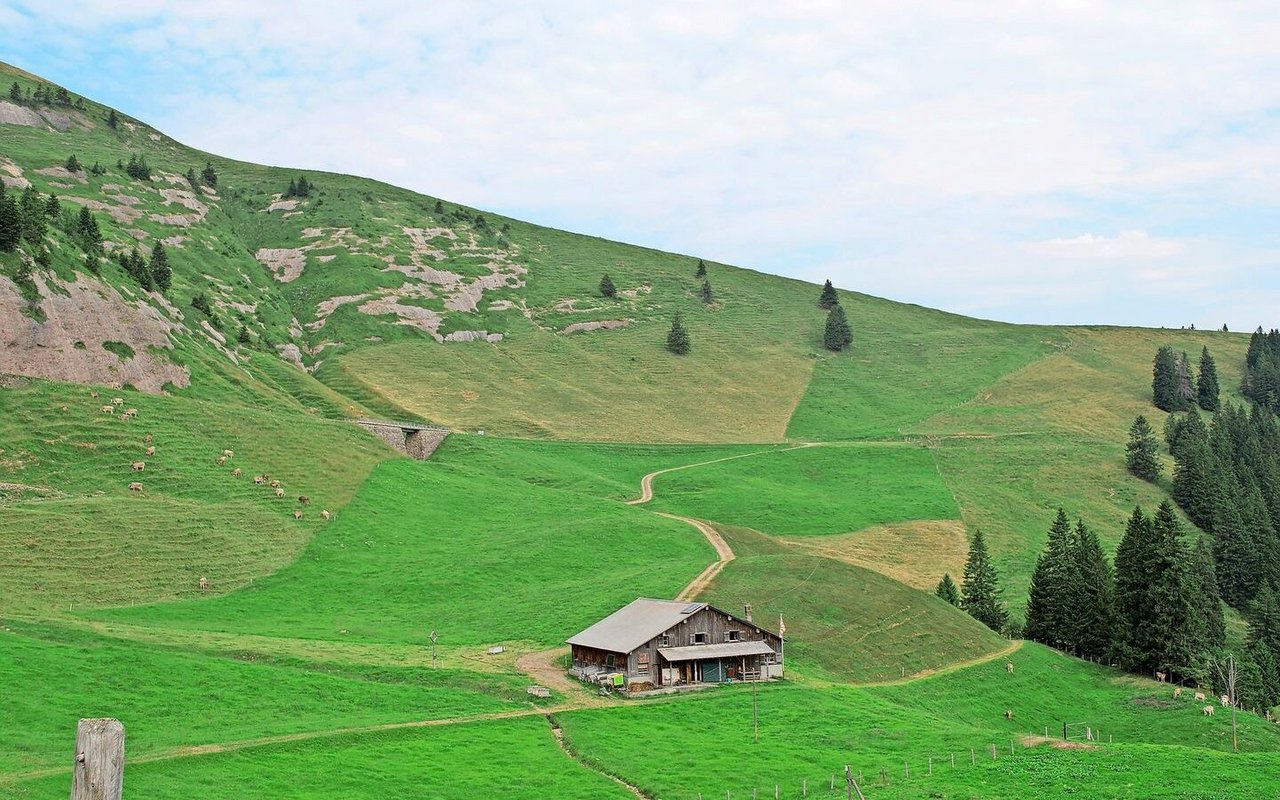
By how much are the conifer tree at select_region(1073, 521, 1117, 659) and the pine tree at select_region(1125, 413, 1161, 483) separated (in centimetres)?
7011

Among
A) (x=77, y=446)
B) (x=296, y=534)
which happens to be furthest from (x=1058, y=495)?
(x=77, y=446)

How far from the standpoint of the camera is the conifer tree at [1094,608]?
9056 centimetres

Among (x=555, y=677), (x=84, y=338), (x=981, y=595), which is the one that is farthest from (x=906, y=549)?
(x=84, y=338)

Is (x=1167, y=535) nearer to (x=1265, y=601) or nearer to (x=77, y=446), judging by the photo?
(x=1265, y=601)

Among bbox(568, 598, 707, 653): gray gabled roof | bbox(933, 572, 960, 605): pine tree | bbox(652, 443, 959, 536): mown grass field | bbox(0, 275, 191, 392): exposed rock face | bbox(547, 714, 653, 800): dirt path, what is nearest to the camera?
bbox(547, 714, 653, 800): dirt path

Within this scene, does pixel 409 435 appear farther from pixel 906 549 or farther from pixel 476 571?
pixel 906 549

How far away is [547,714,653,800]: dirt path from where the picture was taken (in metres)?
49.1

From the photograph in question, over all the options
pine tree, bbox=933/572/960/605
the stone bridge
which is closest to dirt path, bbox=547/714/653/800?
pine tree, bbox=933/572/960/605

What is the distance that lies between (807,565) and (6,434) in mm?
75279

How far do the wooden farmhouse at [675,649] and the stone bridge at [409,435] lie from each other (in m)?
71.0

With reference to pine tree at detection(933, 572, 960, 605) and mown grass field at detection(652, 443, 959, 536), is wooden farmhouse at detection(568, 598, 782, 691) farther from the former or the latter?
mown grass field at detection(652, 443, 959, 536)

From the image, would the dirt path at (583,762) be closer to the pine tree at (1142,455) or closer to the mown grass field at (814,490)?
the mown grass field at (814,490)

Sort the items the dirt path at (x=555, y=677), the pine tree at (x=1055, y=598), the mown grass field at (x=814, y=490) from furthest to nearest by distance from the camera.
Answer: the mown grass field at (x=814, y=490)
the pine tree at (x=1055, y=598)
the dirt path at (x=555, y=677)

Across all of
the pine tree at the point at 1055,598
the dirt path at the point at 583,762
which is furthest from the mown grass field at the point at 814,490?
the dirt path at the point at 583,762
